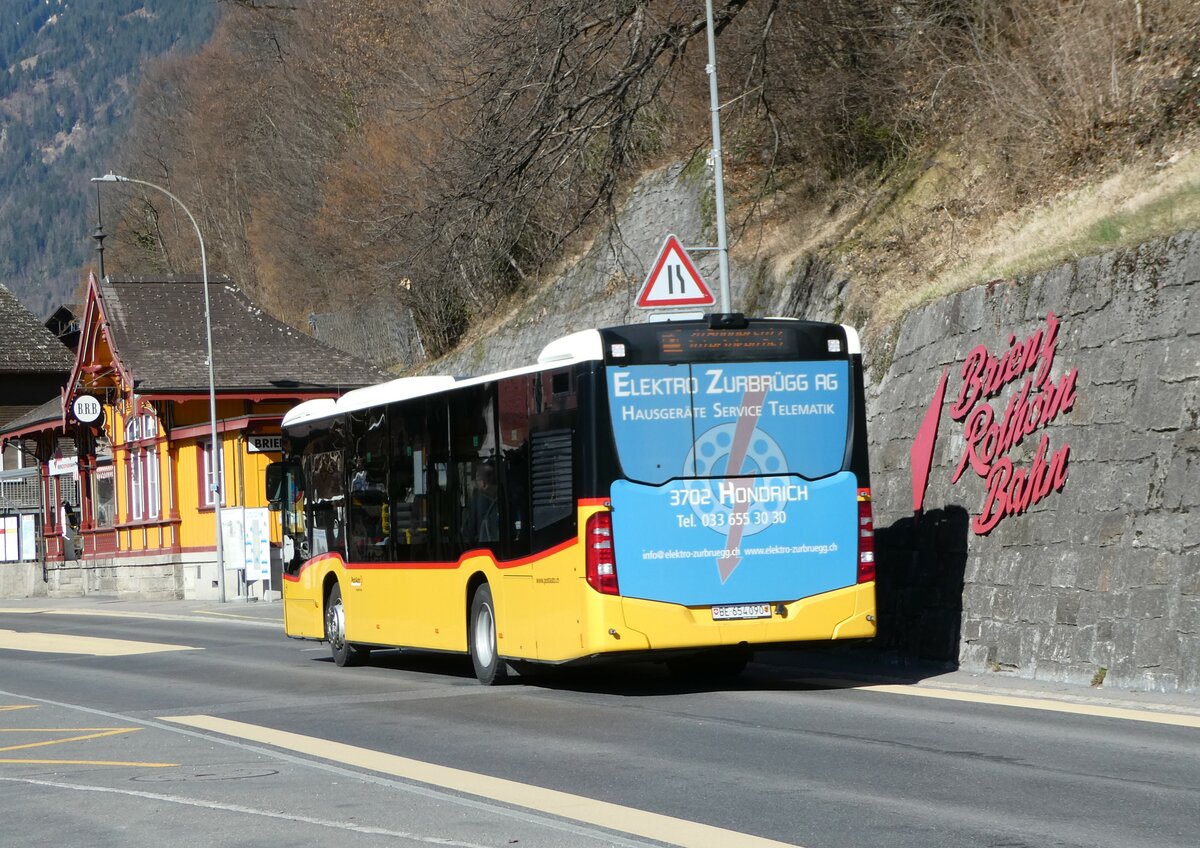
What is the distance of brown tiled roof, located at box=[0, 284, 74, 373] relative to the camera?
264 feet

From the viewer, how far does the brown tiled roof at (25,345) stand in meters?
80.6

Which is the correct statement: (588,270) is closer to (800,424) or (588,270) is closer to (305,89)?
(800,424)

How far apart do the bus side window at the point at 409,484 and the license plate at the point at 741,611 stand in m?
3.89

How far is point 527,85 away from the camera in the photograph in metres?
23.5

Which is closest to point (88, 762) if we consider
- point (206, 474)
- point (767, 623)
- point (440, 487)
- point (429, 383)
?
point (767, 623)

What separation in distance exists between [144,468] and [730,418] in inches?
1556

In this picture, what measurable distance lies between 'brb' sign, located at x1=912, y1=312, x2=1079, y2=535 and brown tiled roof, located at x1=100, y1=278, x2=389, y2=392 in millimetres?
31078

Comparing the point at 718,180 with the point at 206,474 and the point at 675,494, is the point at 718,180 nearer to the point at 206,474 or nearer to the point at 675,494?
the point at 675,494

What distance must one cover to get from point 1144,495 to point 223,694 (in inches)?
330

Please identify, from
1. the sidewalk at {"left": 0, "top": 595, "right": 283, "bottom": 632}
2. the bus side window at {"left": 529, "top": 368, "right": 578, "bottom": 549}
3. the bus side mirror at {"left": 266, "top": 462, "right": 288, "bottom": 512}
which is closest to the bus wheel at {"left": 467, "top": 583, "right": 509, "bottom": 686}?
Result: the bus side window at {"left": 529, "top": 368, "right": 578, "bottom": 549}

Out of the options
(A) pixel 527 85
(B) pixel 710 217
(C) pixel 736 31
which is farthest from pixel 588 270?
(A) pixel 527 85

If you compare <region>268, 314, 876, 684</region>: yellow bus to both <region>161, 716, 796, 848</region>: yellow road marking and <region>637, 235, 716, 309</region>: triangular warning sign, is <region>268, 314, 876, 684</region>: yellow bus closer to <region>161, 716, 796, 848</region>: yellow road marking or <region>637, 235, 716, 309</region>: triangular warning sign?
<region>161, 716, 796, 848</region>: yellow road marking

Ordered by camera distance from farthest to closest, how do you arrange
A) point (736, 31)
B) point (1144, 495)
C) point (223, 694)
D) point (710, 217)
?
point (710, 217)
point (736, 31)
point (223, 694)
point (1144, 495)

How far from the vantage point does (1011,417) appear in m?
16.4
